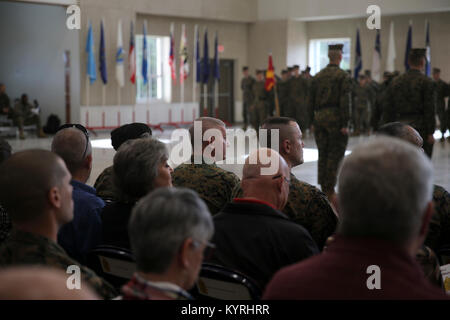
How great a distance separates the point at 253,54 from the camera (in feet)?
67.2

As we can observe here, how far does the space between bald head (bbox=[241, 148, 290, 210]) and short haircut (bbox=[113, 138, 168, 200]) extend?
46 cm

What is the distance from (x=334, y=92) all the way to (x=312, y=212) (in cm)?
449

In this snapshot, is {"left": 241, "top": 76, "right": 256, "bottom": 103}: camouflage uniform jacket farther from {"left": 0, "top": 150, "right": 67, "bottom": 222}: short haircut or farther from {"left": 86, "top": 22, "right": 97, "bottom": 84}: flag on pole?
{"left": 0, "top": 150, "right": 67, "bottom": 222}: short haircut

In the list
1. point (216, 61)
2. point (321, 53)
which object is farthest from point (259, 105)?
point (321, 53)

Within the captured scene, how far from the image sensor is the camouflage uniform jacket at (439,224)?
285 centimetres

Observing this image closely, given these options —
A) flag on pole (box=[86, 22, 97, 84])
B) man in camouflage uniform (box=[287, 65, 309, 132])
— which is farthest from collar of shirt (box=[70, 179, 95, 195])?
flag on pole (box=[86, 22, 97, 84])

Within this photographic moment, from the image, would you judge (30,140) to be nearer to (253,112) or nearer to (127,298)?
(253,112)

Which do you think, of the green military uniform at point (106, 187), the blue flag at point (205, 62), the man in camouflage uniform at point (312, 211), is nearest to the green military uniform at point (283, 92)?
the blue flag at point (205, 62)

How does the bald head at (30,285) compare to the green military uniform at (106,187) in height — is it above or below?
above

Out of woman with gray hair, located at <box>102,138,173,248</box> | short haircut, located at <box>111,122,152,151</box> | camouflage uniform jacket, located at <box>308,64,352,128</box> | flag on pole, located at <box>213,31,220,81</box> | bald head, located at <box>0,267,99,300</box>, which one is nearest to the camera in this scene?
bald head, located at <box>0,267,99,300</box>

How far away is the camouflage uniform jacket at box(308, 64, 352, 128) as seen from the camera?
7109 mm

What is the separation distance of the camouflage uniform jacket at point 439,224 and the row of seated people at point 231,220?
0.08 ft

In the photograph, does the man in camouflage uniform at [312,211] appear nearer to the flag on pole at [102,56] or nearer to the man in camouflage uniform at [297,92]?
the man in camouflage uniform at [297,92]

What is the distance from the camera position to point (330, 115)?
7.20 m
